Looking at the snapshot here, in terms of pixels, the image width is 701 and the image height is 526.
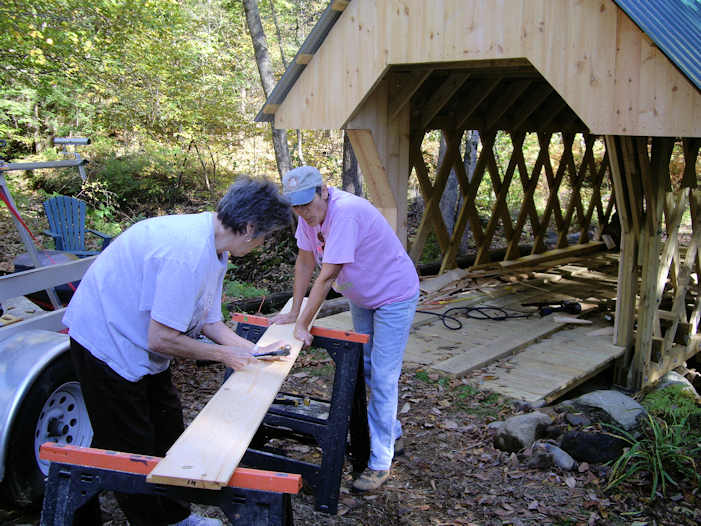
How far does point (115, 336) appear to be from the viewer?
2.50 metres

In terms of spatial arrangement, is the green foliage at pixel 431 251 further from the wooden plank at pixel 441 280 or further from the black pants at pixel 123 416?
the black pants at pixel 123 416

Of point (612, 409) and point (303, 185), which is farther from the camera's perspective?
point (612, 409)

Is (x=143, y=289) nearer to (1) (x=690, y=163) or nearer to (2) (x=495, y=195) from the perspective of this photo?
(1) (x=690, y=163)

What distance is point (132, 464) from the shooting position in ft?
6.67

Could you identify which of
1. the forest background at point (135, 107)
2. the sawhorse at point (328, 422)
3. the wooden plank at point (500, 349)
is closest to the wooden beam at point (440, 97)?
the forest background at point (135, 107)

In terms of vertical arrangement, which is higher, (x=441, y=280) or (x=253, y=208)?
(x=253, y=208)

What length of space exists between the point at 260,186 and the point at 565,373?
4.71 m

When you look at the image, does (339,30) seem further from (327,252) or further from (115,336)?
(115,336)

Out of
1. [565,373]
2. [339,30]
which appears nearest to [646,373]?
[565,373]

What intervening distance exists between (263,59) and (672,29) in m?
7.81

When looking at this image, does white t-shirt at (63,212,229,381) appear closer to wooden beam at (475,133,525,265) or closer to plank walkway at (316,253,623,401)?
plank walkway at (316,253,623,401)

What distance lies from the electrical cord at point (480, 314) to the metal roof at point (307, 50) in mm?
Answer: 3277

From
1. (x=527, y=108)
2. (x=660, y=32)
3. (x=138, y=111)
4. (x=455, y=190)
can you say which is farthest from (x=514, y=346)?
(x=138, y=111)

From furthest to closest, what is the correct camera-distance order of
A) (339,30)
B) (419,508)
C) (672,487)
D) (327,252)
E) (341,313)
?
(341,313) < (339,30) < (672,487) < (419,508) < (327,252)
